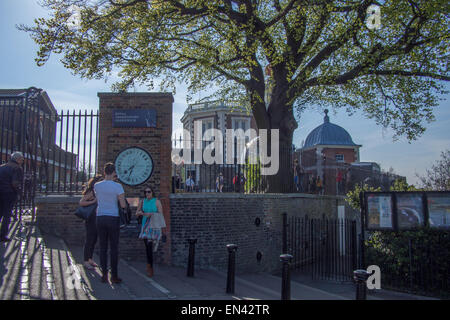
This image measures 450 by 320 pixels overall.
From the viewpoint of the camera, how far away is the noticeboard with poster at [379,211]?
902 cm

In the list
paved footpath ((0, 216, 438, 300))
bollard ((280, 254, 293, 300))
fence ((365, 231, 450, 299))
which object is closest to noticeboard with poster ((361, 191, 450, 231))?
fence ((365, 231, 450, 299))

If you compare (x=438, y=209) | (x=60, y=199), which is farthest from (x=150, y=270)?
(x=438, y=209)

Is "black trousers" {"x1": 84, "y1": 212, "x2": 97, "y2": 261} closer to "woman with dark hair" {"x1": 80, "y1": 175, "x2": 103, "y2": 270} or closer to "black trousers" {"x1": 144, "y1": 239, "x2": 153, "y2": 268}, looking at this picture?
"woman with dark hair" {"x1": 80, "y1": 175, "x2": 103, "y2": 270}

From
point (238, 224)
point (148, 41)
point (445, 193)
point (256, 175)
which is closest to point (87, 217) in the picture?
point (238, 224)

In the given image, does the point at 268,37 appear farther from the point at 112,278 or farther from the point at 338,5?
the point at 112,278

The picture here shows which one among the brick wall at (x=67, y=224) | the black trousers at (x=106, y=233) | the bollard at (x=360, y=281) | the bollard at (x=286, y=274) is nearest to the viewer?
the bollard at (x=360, y=281)

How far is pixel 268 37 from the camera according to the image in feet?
42.1

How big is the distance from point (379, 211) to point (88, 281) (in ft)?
22.9

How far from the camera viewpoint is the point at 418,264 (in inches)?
341

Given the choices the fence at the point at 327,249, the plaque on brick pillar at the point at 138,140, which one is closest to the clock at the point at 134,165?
the plaque on brick pillar at the point at 138,140

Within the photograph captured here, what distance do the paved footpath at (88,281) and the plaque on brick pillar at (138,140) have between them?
152 cm

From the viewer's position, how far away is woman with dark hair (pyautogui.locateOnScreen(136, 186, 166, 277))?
22.7 feet

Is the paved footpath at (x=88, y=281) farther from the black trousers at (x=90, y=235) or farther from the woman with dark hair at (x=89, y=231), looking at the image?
the black trousers at (x=90, y=235)

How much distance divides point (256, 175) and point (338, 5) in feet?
21.5
